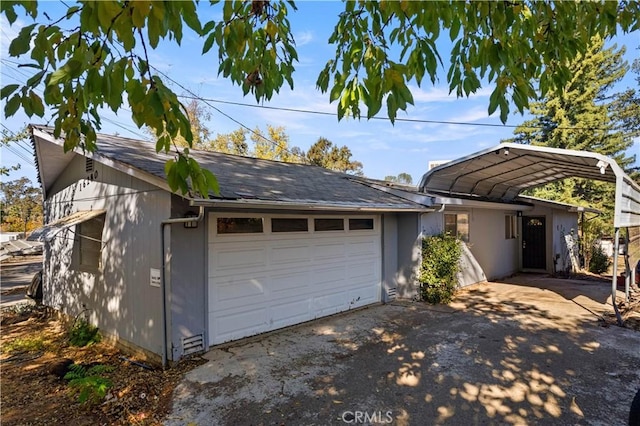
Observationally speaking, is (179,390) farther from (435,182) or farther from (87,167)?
(435,182)

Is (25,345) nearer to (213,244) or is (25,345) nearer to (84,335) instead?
(84,335)

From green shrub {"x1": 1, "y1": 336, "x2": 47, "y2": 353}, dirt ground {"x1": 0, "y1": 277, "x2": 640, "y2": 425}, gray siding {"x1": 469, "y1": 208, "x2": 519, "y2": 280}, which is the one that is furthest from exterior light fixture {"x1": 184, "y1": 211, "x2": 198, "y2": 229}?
gray siding {"x1": 469, "y1": 208, "x2": 519, "y2": 280}

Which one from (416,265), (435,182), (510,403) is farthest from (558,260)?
(510,403)

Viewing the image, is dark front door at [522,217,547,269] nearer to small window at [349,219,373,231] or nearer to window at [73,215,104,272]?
small window at [349,219,373,231]

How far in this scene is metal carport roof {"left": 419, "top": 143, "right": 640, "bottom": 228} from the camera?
7211 mm

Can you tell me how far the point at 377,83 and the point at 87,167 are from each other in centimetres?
728

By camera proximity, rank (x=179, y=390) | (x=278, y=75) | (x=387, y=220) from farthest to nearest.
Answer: (x=387, y=220), (x=179, y=390), (x=278, y=75)

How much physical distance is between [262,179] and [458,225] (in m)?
6.58

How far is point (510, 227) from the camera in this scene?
13.7 meters

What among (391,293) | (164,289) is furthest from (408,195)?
(164,289)

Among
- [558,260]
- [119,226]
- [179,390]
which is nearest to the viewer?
[179,390]

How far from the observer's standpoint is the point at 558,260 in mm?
13812

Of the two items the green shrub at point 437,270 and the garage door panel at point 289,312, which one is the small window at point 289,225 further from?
the green shrub at point 437,270

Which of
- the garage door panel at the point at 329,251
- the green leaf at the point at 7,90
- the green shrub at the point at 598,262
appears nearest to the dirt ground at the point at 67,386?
the garage door panel at the point at 329,251
